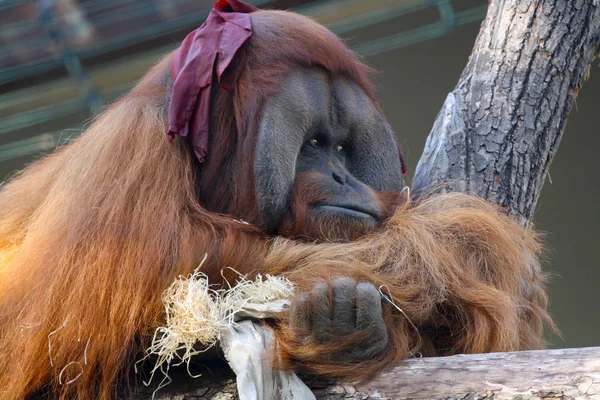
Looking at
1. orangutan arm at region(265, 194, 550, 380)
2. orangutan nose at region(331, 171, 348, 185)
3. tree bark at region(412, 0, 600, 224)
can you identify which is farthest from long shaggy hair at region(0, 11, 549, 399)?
tree bark at region(412, 0, 600, 224)

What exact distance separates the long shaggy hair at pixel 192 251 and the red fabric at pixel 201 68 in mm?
47

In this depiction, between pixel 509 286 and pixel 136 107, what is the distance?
Result: 1141mm

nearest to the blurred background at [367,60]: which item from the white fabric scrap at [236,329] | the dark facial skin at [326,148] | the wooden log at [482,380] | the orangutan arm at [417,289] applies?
the dark facial skin at [326,148]

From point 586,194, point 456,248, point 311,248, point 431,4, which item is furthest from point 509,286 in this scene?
point 586,194

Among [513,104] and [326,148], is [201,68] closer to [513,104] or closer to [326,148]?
[326,148]

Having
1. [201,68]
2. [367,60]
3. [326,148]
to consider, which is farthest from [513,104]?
[367,60]

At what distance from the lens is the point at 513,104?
2879 mm

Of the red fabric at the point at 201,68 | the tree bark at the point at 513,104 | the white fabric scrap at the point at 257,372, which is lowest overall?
the white fabric scrap at the point at 257,372

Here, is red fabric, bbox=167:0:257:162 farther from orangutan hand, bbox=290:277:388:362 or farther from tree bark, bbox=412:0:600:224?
tree bark, bbox=412:0:600:224

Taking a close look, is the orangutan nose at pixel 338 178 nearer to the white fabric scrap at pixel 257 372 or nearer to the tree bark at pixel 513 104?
the tree bark at pixel 513 104

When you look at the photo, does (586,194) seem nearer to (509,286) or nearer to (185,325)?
(509,286)

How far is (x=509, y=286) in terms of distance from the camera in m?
2.27

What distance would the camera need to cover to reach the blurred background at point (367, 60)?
159 inches

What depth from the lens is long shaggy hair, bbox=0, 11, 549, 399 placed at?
1979 millimetres
